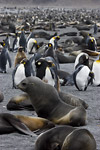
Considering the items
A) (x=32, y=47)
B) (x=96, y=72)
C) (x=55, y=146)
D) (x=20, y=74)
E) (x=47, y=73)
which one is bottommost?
(x=32, y=47)

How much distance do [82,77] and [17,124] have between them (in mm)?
3356

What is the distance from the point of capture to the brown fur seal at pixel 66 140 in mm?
→ 2961

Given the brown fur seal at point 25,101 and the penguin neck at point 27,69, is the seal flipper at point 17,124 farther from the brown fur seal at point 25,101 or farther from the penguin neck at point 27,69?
the penguin neck at point 27,69

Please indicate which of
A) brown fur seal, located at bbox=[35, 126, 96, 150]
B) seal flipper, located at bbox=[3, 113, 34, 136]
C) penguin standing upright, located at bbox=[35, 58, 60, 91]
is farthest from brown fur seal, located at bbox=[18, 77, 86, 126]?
penguin standing upright, located at bbox=[35, 58, 60, 91]

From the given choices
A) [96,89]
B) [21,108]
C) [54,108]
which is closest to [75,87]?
[96,89]

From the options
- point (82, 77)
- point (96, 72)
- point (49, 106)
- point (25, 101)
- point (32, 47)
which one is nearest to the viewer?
point (49, 106)

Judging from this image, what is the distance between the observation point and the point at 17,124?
150 inches

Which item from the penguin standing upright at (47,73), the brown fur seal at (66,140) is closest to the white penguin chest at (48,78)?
the penguin standing upright at (47,73)

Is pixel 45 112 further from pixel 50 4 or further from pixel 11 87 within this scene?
pixel 50 4

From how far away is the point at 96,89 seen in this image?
289 inches

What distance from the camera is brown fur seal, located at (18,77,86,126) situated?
→ 430cm

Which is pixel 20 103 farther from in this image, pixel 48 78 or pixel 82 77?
pixel 82 77

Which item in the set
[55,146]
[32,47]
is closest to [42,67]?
[55,146]

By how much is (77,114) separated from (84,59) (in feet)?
12.1
